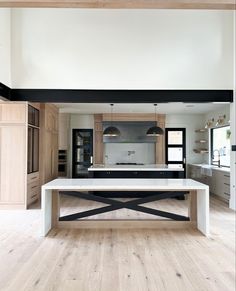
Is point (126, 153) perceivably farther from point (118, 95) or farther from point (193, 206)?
point (193, 206)

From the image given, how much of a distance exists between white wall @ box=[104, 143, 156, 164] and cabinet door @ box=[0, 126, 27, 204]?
425 cm

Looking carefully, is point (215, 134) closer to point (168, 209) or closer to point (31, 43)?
point (168, 209)

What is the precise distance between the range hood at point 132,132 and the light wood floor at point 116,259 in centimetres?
487

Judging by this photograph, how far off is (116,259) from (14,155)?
137 inches

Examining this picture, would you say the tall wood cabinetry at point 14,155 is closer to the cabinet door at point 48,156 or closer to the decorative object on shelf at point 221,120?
the cabinet door at point 48,156

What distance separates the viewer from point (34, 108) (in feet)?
20.2

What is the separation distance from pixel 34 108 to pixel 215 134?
543cm

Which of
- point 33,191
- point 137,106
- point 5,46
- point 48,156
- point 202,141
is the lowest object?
point 33,191

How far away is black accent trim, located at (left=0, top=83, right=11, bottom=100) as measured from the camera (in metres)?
5.05

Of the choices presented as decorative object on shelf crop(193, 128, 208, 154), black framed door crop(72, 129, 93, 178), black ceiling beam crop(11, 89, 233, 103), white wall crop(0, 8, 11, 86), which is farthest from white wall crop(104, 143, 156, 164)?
white wall crop(0, 8, 11, 86)

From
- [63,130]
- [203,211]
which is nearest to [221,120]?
[203,211]

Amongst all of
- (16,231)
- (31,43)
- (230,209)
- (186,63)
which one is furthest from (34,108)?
(230,209)

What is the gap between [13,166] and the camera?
5652 mm

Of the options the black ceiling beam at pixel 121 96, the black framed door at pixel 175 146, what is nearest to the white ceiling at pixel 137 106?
the black framed door at pixel 175 146
